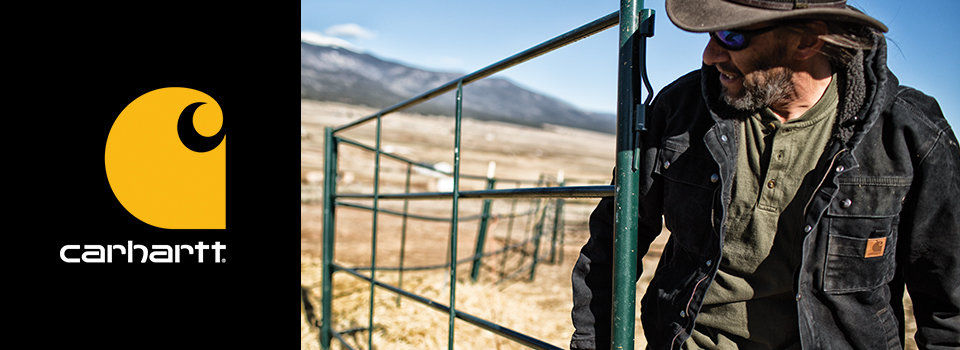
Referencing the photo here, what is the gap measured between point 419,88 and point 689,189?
10924cm

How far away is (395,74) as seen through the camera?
11325 cm

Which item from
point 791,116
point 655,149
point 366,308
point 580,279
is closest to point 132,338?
point 366,308

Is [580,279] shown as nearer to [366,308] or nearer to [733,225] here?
[733,225]

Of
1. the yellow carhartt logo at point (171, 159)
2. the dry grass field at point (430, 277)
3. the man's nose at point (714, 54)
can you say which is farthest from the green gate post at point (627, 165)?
the yellow carhartt logo at point (171, 159)

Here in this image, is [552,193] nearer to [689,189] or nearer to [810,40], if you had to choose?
[689,189]

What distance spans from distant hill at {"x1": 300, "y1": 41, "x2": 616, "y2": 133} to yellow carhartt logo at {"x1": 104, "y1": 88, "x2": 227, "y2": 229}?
2979 inches

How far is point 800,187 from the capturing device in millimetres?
1004

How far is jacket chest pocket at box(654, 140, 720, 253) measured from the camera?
3.43 feet

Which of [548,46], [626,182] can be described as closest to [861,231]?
[626,182]

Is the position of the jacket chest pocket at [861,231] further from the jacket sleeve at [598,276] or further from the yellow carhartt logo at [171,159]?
the yellow carhartt logo at [171,159]

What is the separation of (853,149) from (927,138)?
10cm

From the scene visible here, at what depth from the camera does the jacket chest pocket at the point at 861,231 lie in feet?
3.05

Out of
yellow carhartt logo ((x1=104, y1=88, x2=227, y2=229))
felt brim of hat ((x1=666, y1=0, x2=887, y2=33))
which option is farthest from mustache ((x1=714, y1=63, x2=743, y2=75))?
yellow carhartt logo ((x1=104, y1=88, x2=227, y2=229))

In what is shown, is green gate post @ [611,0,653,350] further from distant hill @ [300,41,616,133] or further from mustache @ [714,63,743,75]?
distant hill @ [300,41,616,133]
